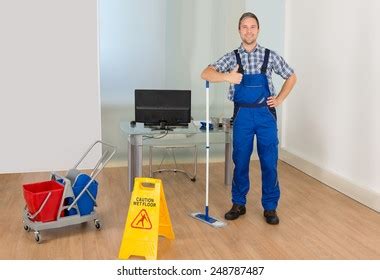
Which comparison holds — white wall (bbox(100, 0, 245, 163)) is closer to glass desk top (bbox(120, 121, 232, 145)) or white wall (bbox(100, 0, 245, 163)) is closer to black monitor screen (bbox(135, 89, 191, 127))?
glass desk top (bbox(120, 121, 232, 145))

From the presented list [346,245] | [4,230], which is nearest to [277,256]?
[346,245]

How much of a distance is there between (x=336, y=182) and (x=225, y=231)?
5.42 ft

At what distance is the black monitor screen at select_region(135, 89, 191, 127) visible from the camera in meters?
4.87

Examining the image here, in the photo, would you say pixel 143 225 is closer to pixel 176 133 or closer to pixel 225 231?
pixel 225 231

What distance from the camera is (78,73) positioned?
19.9 feet

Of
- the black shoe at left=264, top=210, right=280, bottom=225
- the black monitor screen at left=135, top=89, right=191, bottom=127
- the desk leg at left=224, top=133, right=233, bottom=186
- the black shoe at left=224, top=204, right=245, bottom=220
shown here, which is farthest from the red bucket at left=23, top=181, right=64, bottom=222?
the desk leg at left=224, top=133, right=233, bottom=186

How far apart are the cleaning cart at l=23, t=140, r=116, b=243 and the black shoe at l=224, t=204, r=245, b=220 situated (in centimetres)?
104

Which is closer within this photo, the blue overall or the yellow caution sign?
the yellow caution sign

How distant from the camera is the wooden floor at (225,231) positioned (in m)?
3.71

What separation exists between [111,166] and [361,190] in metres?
2.83

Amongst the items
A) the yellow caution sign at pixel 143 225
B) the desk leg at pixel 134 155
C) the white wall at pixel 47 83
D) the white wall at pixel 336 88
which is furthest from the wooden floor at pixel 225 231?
the white wall at pixel 47 83

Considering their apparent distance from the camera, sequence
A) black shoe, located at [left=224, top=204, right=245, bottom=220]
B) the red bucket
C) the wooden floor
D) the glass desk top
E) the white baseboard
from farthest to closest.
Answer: the glass desk top
the white baseboard
black shoe, located at [left=224, top=204, right=245, bottom=220]
the red bucket
the wooden floor

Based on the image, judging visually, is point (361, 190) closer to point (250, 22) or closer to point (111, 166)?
point (250, 22)

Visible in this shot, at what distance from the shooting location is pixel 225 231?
413 cm
